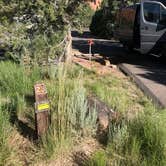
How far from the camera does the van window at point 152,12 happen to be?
12.4 m

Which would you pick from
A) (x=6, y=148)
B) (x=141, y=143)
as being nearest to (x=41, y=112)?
(x=6, y=148)

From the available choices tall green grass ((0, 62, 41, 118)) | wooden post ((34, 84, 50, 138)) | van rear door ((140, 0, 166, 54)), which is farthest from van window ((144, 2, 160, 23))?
wooden post ((34, 84, 50, 138))

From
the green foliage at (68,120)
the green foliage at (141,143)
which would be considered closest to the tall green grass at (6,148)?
the green foliage at (68,120)

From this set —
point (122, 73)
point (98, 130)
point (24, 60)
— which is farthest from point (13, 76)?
point (122, 73)

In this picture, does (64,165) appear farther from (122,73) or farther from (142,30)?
(142,30)

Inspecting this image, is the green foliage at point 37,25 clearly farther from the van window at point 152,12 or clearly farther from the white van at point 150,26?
the van window at point 152,12

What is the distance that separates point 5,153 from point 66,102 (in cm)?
106

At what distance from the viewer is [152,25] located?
40.5 ft

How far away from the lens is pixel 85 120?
17.5 feet

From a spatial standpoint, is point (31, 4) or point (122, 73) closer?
point (31, 4)

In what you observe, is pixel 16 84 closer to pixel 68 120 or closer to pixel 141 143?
pixel 68 120

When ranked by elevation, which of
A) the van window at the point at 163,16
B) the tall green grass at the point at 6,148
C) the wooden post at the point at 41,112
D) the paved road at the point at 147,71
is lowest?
the paved road at the point at 147,71

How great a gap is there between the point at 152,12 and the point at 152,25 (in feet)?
1.75

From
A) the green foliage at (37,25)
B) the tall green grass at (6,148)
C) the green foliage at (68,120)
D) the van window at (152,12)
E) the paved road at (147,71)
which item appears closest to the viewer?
the tall green grass at (6,148)
